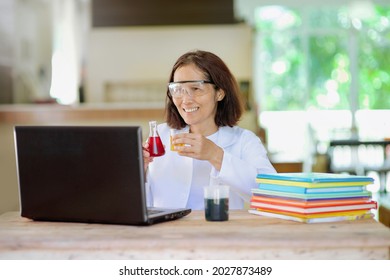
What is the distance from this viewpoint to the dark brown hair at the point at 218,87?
7.67 ft

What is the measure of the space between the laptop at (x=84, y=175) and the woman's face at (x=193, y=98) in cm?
55

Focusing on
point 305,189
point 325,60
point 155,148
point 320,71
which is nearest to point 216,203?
point 305,189

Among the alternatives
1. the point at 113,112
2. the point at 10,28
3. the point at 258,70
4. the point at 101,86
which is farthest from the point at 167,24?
the point at 113,112

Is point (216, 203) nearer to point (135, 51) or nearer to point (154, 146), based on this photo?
point (154, 146)

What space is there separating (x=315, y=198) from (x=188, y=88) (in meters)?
0.70

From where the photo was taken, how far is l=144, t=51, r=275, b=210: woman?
229 cm

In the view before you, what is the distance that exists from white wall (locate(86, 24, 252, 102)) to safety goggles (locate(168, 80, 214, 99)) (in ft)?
21.3

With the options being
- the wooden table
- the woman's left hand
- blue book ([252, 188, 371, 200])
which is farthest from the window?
the wooden table

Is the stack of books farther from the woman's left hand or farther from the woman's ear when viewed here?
the woman's ear

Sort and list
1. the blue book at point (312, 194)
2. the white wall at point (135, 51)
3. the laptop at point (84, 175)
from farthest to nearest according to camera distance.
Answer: the white wall at point (135, 51) → the blue book at point (312, 194) → the laptop at point (84, 175)

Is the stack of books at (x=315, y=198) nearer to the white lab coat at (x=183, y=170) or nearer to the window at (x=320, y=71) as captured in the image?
the white lab coat at (x=183, y=170)

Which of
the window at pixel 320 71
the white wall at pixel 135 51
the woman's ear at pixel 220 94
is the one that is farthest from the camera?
the window at pixel 320 71

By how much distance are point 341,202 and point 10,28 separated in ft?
22.7

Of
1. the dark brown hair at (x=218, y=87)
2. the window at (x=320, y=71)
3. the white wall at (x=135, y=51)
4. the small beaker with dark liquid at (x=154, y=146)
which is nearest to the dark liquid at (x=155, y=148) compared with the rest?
the small beaker with dark liquid at (x=154, y=146)
